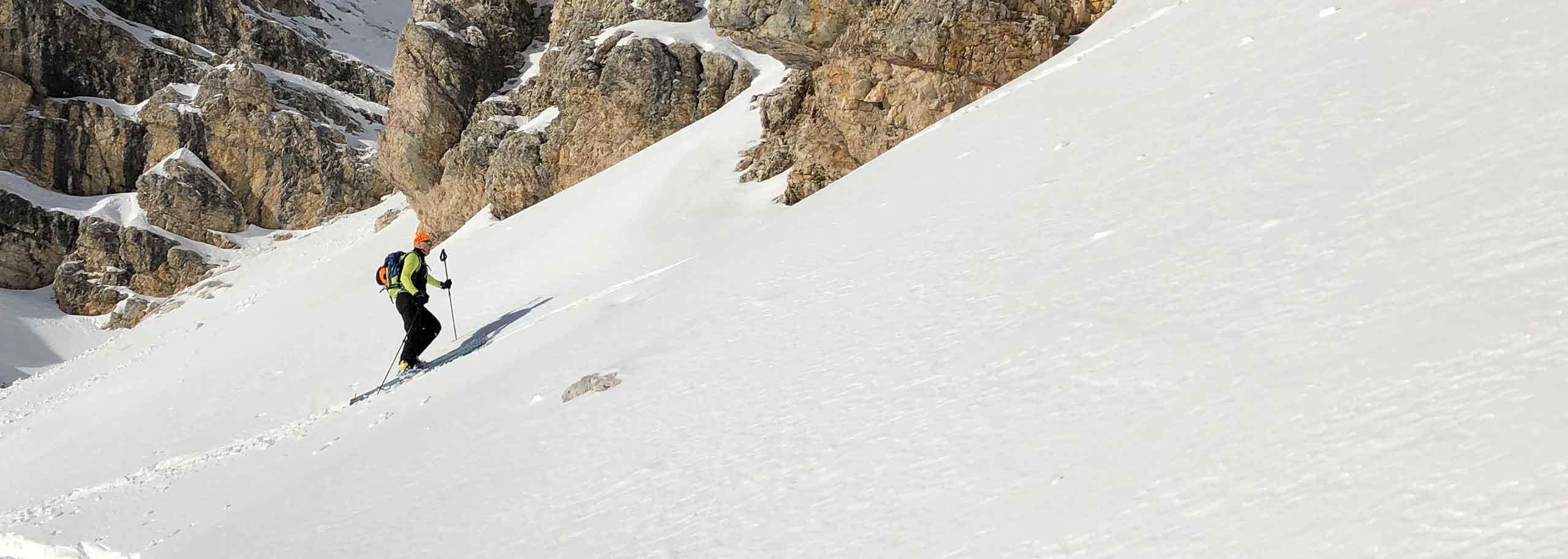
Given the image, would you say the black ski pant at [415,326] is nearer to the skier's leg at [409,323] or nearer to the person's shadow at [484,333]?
the skier's leg at [409,323]

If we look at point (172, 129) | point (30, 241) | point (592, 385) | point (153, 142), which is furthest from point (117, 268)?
point (592, 385)

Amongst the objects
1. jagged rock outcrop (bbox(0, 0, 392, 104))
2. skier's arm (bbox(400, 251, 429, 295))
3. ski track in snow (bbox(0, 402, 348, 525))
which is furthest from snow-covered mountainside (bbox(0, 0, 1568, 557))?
jagged rock outcrop (bbox(0, 0, 392, 104))

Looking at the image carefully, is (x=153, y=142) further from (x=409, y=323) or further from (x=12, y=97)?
(x=409, y=323)

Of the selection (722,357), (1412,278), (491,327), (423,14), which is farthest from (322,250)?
(1412,278)

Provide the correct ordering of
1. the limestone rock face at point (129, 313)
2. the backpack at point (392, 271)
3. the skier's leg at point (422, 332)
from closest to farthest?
the skier's leg at point (422, 332)
the backpack at point (392, 271)
the limestone rock face at point (129, 313)

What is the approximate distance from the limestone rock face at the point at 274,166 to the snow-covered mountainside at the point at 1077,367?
45.4 meters

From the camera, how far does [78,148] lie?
55062 millimetres

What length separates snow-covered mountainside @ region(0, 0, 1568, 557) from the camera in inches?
137

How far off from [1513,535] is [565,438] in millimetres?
5400

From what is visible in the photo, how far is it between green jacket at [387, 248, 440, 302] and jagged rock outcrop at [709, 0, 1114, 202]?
6536 millimetres

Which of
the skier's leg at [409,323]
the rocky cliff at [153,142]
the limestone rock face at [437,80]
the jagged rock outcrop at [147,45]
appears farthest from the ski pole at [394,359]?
the jagged rock outcrop at [147,45]

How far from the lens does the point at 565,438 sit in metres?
6.80

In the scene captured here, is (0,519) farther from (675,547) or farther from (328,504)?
(675,547)

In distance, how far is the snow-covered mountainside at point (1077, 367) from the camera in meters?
3.47
